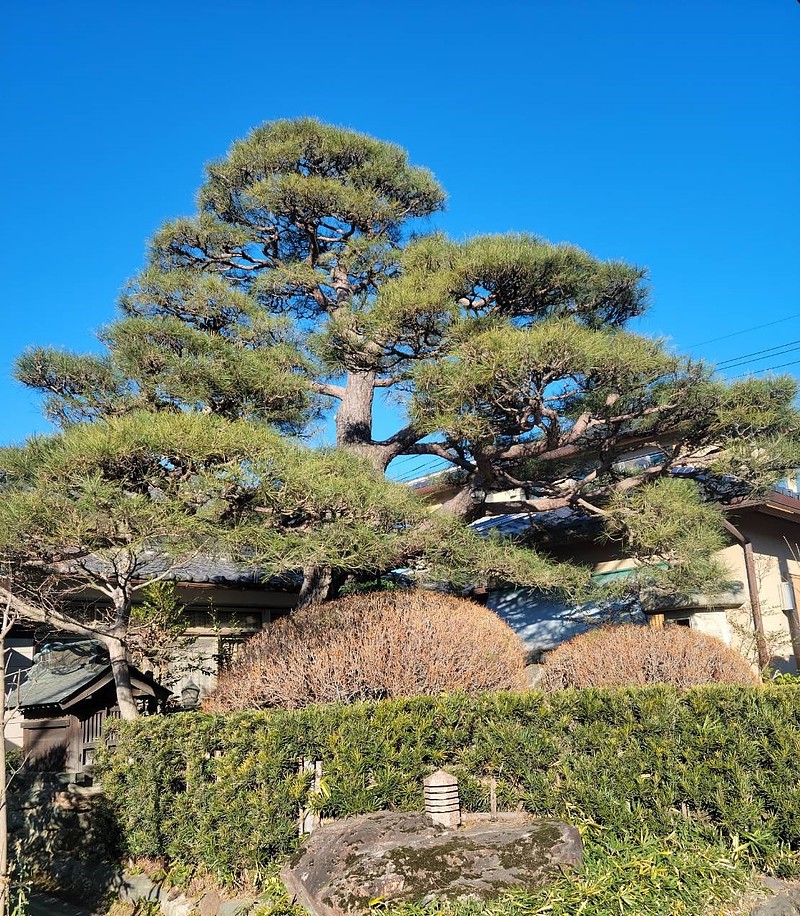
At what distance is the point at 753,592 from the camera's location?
1099 cm

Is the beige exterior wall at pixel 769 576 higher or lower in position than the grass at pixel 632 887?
higher

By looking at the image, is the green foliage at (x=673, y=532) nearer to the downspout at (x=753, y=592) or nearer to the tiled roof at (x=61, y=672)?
the downspout at (x=753, y=592)

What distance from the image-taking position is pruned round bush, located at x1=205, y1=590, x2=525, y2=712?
7.61m

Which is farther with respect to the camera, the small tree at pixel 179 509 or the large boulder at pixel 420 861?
the small tree at pixel 179 509

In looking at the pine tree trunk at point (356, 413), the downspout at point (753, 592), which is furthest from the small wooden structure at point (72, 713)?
the downspout at point (753, 592)

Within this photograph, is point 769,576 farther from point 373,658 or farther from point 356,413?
point 373,658

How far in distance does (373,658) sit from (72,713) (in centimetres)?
400

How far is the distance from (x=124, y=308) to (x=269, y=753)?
7717mm

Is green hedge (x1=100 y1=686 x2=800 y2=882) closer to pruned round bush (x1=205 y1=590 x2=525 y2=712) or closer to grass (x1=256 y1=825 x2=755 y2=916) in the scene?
grass (x1=256 y1=825 x2=755 y2=916)

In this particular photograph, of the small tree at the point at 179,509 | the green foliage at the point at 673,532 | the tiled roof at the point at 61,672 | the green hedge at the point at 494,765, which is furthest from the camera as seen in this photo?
the green foliage at the point at 673,532

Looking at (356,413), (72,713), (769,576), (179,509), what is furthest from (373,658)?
(769,576)

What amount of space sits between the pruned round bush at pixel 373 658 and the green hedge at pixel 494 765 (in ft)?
3.63

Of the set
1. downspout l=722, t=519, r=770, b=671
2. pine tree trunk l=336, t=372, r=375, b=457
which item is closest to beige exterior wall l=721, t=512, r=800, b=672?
downspout l=722, t=519, r=770, b=671

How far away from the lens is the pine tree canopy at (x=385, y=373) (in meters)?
8.40
